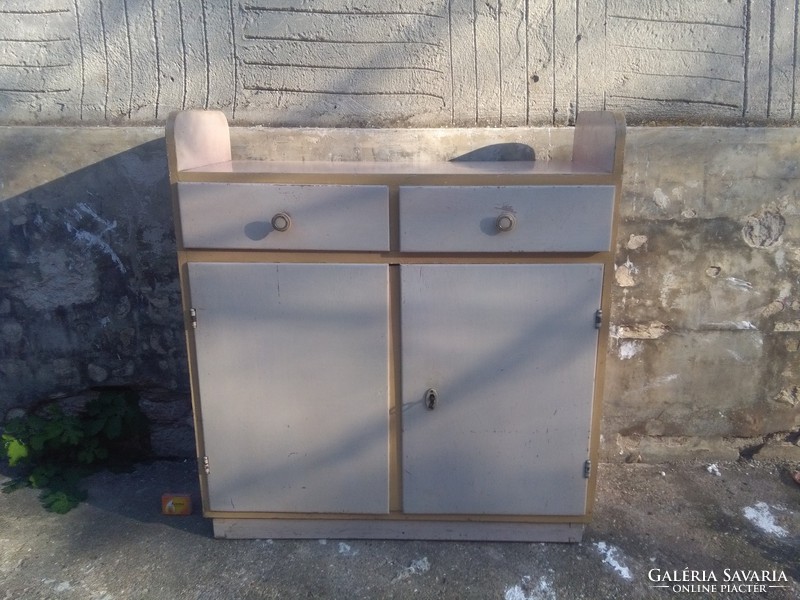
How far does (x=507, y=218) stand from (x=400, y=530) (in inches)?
50.8

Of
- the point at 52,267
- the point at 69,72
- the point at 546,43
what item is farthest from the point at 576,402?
the point at 69,72

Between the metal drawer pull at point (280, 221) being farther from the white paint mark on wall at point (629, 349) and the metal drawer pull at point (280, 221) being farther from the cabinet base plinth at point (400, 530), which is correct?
the white paint mark on wall at point (629, 349)

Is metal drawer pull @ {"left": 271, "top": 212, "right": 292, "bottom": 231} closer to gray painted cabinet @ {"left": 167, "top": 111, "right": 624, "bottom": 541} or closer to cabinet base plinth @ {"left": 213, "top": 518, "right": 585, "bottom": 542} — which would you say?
gray painted cabinet @ {"left": 167, "top": 111, "right": 624, "bottom": 541}

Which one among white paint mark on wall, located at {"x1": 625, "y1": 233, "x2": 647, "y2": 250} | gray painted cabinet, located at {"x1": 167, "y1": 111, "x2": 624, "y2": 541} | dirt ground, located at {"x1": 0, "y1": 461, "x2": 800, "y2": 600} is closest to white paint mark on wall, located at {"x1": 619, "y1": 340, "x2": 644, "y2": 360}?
white paint mark on wall, located at {"x1": 625, "y1": 233, "x2": 647, "y2": 250}

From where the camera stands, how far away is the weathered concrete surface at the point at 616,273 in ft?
8.49

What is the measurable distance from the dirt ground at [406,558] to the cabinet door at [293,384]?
0.68 feet

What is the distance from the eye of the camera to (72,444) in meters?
A: 2.70

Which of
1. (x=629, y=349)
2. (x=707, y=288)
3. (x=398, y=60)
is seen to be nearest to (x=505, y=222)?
(x=398, y=60)

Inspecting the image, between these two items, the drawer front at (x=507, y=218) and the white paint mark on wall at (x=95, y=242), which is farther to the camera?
the white paint mark on wall at (x=95, y=242)

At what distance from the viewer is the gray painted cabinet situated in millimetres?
1891

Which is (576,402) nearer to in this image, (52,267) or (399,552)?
(399,552)

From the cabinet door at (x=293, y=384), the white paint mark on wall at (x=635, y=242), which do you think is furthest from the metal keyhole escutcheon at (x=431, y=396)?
the white paint mark on wall at (x=635, y=242)

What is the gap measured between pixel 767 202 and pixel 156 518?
304 cm

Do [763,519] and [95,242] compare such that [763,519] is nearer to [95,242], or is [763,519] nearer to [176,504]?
[176,504]
